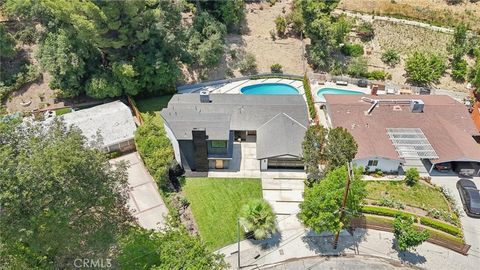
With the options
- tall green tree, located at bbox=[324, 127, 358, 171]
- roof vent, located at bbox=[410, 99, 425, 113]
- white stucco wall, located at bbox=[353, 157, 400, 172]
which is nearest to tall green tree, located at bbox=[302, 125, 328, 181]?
tall green tree, located at bbox=[324, 127, 358, 171]

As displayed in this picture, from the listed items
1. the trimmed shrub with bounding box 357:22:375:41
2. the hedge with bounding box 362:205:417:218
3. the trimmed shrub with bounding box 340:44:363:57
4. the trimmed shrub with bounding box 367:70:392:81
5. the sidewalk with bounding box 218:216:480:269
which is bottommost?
the sidewalk with bounding box 218:216:480:269

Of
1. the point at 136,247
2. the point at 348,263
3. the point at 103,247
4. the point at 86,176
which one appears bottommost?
the point at 348,263

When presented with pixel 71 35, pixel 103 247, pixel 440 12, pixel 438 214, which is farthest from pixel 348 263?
pixel 440 12

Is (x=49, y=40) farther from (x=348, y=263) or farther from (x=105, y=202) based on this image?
(x=348, y=263)

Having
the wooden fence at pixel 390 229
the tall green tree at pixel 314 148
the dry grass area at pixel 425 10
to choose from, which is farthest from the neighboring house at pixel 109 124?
the dry grass area at pixel 425 10

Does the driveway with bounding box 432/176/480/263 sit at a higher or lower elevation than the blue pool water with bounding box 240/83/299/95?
lower

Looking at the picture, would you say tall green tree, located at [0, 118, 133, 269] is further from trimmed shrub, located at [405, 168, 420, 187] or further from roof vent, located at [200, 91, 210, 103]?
trimmed shrub, located at [405, 168, 420, 187]
